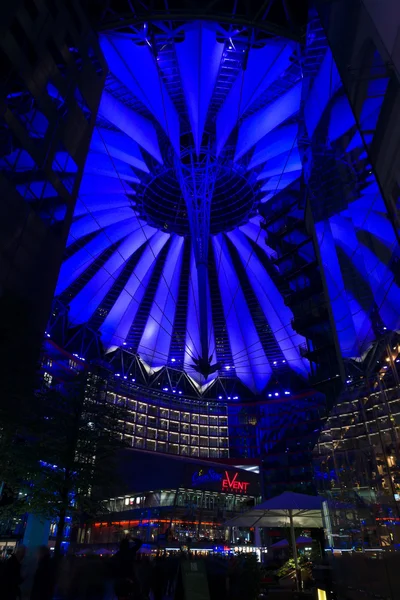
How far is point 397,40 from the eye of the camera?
7801 mm

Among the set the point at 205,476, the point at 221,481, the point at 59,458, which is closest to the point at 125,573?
the point at 59,458

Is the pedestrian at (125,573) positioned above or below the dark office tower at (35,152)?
A: below

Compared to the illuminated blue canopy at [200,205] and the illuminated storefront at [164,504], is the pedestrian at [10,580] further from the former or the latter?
the illuminated storefront at [164,504]

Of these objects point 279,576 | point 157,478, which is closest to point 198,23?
point 279,576

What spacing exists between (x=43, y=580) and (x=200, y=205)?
33644mm

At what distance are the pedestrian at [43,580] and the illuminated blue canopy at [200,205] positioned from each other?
9.36m

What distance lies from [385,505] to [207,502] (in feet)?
136

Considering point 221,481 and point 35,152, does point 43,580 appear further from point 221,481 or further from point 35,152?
point 221,481

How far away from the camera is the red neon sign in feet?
154

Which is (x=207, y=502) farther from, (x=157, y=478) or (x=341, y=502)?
(x=341, y=502)

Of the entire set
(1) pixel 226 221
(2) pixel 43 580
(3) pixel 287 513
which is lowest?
(2) pixel 43 580

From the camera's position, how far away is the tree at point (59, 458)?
1586cm

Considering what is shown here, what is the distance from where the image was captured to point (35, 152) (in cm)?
1778

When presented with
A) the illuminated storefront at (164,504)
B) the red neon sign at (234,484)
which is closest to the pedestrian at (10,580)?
the illuminated storefront at (164,504)
